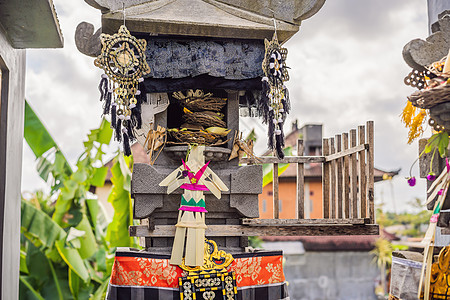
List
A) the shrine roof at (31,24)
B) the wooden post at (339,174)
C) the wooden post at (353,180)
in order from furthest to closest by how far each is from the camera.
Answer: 1. the wooden post at (339,174)
2. the wooden post at (353,180)
3. the shrine roof at (31,24)

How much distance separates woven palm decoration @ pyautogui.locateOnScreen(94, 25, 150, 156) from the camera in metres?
4.05

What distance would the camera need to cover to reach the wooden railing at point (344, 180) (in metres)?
4.79

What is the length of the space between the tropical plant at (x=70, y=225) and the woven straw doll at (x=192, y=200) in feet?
11.9

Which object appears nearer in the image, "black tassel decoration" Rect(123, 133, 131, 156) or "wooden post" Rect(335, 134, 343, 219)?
"black tassel decoration" Rect(123, 133, 131, 156)

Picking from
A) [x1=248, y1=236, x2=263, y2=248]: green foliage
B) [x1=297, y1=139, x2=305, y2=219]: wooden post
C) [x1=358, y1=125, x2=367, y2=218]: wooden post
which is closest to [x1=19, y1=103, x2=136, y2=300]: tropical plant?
[x1=297, y1=139, x2=305, y2=219]: wooden post

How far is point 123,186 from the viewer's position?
7.76 metres

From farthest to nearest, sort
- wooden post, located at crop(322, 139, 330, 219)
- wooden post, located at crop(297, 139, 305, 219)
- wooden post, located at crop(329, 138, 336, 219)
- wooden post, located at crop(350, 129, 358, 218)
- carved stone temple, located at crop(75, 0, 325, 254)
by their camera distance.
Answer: wooden post, located at crop(322, 139, 330, 219)
wooden post, located at crop(329, 138, 336, 219)
wooden post, located at crop(297, 139, 305, 219)
wooden post, located at crop(350, 129, 358, 218)
carved stone temple, located at crop(75, 0, 325, 254)

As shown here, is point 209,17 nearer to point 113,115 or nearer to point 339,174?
point 113,115

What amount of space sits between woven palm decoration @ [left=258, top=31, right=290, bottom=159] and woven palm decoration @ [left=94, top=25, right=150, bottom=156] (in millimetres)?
975

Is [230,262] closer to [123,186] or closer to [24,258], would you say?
[123,186]

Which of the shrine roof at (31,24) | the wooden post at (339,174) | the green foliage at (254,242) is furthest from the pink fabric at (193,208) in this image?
the green foliage at (254,242)

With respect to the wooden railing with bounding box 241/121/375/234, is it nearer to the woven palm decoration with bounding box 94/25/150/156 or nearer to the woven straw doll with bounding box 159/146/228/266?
the woven straw doll with bounding box 159/146/228/266

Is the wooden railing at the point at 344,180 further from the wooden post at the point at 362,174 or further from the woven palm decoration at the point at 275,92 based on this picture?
the woven palm decoration at the point at 275,92

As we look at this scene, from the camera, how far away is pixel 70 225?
28.2ft
